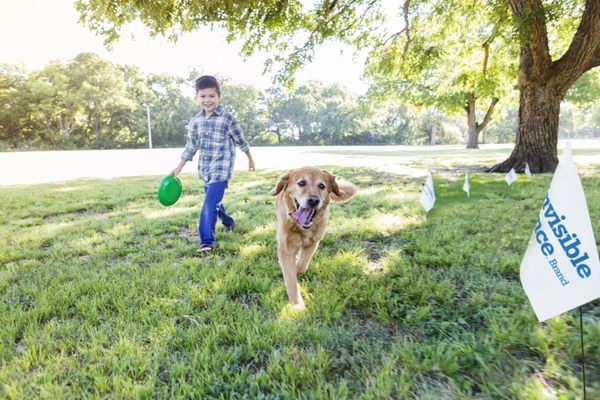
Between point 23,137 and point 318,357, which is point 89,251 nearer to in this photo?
point 318,357

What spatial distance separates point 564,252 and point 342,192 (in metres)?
2.28

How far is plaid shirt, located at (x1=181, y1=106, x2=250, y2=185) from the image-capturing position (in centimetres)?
461

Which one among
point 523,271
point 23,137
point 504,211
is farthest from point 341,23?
point 23,137

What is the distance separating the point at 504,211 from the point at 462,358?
4727mm

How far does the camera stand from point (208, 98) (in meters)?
4.50

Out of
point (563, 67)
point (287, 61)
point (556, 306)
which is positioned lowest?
point (556, 306)

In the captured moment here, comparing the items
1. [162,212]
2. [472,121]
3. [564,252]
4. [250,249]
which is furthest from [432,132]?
[564,252]

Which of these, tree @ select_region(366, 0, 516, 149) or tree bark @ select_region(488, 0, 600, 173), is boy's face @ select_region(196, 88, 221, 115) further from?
tree @ select_region(366, 0, 516, 149)

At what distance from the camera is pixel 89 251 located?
448 cm

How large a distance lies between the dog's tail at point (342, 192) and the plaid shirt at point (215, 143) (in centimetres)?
164

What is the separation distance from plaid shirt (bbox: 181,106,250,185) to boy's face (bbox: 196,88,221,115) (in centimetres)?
9

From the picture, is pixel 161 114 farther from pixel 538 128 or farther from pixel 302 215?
pixel 302 215

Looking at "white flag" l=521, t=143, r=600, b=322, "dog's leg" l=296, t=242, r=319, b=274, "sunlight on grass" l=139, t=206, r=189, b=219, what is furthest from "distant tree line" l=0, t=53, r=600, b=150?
"white flag" l=521, t=143, r=600, b=322

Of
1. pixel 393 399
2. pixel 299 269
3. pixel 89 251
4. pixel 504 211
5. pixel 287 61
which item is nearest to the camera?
pixel 393 399
